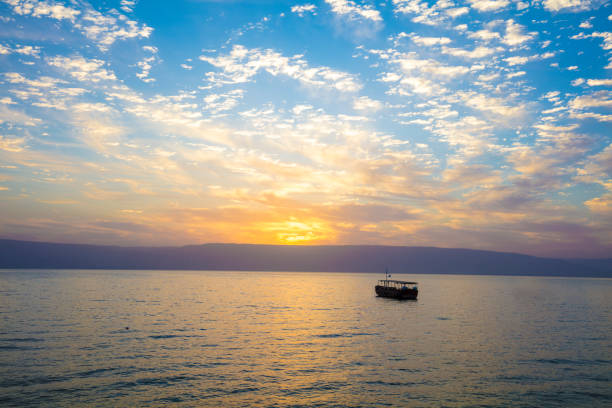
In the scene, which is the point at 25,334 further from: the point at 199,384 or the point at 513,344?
the point at 513,344

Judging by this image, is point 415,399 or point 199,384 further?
point 199,384

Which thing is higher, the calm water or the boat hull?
the calm water

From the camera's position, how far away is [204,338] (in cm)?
5309

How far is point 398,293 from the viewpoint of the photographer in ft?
435

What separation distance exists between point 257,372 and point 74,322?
Answer: 42899mm

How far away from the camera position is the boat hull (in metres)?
129

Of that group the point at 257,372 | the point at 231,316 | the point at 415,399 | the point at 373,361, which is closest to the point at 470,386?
the point at 415,399

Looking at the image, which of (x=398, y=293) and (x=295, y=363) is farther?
(x=398, y=293)

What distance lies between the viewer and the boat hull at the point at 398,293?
129375 mm

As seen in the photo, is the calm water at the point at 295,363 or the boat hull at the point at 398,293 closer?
the calm water at the point at 295,363

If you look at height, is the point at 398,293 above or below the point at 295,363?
below

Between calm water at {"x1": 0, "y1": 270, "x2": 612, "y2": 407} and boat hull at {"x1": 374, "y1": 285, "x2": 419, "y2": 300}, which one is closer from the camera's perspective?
calm water at {"x1": 0, "y1": 270, "x2": 612, "y2": 407}

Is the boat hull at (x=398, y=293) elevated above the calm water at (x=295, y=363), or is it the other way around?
the calm water at (x=295, y=363)

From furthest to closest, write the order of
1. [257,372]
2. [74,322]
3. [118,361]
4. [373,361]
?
1. [74,322]
2. [373,361]
3. [118,361]
4. [257,372]
